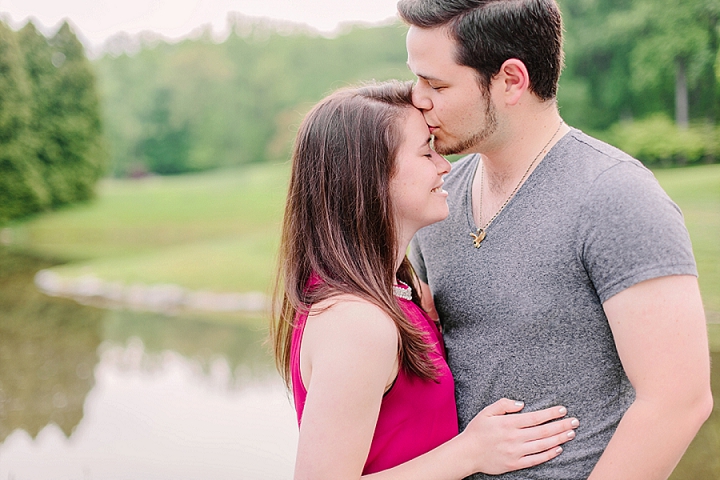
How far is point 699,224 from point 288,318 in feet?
25.6

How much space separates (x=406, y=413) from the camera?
4.25 ft

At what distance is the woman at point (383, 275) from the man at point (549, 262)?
0.22 feet

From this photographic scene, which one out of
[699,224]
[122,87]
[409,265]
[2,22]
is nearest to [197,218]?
[122,87]

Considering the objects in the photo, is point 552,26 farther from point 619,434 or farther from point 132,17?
point 132,17

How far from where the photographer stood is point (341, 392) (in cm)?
112

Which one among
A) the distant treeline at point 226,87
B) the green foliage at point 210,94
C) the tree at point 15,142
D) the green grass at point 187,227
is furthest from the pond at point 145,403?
the green foliage at point 210,94

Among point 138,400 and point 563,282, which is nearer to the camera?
point 563,282

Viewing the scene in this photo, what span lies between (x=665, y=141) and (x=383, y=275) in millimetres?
9613

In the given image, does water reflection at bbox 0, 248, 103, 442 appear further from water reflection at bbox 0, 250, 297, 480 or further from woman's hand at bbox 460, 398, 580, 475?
woman's hand at bbox 460, 398, 580, 475

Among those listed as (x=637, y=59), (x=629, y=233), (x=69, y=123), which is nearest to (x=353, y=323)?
(x=629, y=233)

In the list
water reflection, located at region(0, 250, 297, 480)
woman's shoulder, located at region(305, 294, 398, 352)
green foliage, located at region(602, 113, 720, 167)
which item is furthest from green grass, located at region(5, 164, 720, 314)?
woman's shoulder, located at region(305, 294, 398, 352)

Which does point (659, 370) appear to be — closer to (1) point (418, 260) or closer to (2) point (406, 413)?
(2) point (406, 413)

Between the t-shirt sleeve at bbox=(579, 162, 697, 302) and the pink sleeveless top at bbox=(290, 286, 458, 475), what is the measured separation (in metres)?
0.35

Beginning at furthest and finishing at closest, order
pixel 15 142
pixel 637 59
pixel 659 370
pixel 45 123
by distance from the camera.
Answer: pixel 45 123 < pixel 15 142 < pixel 637 59 < pixel 659 370
